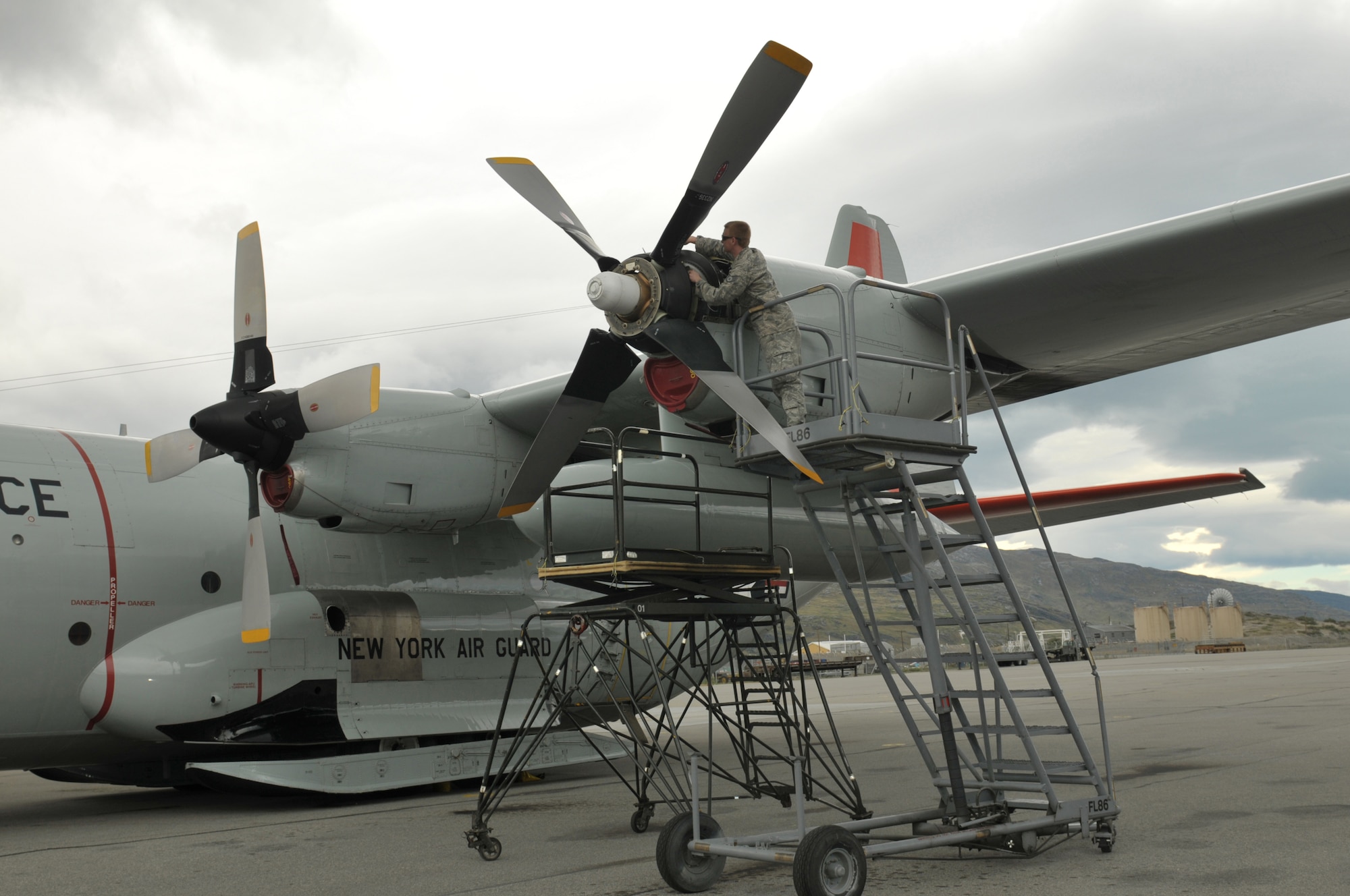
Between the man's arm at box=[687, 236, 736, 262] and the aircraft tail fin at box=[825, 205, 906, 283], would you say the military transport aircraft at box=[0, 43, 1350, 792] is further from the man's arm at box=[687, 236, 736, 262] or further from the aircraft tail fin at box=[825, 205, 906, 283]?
the aircraft tail fin at box=[825, 205, 906, 283]

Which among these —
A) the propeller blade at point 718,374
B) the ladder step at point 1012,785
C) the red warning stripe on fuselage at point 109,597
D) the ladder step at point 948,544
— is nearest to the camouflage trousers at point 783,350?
the propeller blade at point 718,374

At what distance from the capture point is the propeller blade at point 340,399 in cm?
998

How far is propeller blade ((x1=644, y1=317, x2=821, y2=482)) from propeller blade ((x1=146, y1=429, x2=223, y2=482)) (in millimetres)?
5469

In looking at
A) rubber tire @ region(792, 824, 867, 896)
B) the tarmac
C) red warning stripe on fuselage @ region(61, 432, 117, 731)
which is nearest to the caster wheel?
the tarmac

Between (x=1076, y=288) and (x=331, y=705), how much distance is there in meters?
8.54

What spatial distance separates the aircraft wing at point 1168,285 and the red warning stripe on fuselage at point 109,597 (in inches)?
322

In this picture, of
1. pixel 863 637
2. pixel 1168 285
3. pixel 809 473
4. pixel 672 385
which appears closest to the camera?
pixel 809 473

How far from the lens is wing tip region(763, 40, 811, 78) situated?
745 centimetres

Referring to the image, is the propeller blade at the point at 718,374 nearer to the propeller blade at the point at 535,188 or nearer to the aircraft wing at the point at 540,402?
the propeller blade at the point at 535,188

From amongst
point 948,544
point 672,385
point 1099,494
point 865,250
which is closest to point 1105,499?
point 1099,494

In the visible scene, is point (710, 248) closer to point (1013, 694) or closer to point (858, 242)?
point (1013, 694)

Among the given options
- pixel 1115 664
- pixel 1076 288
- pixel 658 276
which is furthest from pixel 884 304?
pixel 1115 664

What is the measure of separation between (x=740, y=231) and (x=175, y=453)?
644 cm

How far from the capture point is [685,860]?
667cm
